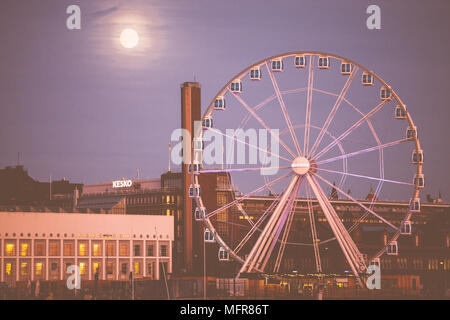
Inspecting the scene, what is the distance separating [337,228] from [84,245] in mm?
44808

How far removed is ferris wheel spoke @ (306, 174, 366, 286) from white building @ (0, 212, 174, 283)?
108 ft

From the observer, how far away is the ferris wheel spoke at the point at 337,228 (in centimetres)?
9144

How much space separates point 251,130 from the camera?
93.6m

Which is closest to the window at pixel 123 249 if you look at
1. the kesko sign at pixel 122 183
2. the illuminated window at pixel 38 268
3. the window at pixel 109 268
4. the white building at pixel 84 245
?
the white building at pixel 84 245

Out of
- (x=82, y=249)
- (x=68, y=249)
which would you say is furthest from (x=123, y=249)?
(x=68, y=249)

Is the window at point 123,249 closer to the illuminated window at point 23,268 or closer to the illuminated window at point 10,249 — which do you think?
the illuminated window at point 23,268

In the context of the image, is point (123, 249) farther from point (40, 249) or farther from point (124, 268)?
point (40, 249)

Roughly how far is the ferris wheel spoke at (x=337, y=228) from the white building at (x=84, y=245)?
108 ft

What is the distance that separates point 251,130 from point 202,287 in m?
33.2

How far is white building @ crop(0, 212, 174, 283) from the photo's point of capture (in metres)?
119
